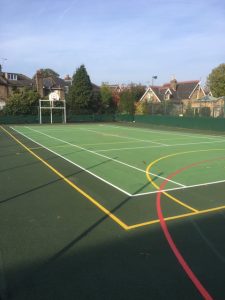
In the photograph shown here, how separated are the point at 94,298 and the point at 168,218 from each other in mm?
3400

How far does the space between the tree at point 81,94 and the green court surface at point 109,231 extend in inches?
1785

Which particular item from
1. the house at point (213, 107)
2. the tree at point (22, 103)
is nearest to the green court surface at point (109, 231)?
the house at point (213, 107)

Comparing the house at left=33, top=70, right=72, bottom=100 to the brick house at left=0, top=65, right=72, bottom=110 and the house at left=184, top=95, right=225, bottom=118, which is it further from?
the house at left=184, top=95, right=225, bottom=118

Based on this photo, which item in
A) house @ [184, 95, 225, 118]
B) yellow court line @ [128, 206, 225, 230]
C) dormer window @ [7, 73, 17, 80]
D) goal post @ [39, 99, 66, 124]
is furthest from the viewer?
dormer window @ [7, 73, 17, 80]

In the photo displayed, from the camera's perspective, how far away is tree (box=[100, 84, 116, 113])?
62.5 m

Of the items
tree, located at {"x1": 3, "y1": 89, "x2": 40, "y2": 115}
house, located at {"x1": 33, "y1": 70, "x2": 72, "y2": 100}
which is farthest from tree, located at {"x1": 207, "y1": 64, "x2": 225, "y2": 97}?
tree, located at {"x1": 3, "y1": 89, "x2": 40, "y2": 115}

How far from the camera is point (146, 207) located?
27.3 feet

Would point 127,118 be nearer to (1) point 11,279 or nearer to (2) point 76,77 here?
(2) point 76,77

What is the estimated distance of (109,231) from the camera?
6.77 metres

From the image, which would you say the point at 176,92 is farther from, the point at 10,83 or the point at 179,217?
the point at 179,217

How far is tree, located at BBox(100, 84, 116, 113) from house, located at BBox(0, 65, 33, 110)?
43.3 feet

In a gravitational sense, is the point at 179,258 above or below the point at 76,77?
below

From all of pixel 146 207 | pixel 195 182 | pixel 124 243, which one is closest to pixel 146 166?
pixel 195 182

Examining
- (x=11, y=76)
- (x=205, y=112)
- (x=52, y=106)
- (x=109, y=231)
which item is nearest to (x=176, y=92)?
(x=52, y=106)
